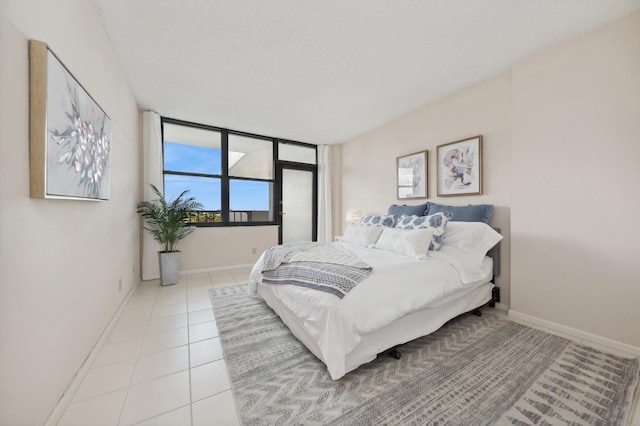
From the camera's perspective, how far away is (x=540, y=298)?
2197mm

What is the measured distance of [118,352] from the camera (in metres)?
1.78

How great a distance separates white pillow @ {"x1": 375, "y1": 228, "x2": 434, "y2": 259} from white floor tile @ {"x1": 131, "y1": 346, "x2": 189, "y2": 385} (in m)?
2.04

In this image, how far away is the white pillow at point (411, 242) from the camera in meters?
2.27

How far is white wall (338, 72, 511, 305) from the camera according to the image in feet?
8.31

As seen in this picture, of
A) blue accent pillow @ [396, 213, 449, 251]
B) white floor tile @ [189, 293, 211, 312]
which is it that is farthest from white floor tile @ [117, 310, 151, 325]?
blue accent pillow @ [396, 213, 449, 251]

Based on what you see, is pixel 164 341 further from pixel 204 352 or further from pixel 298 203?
pixel 298 203

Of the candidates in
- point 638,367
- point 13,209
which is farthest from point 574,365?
point 13,209

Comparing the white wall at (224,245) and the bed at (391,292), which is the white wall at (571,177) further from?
the white wall at (224,245)

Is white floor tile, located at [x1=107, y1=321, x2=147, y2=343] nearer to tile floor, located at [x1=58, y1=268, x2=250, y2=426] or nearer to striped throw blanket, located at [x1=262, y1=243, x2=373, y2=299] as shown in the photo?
tile floor, located at [x1=58, y1=268, x2=250, y2=426]

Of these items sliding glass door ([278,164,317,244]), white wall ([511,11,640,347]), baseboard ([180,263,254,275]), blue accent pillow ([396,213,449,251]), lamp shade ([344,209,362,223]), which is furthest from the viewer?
sliding glass door ([278,164,317,244])

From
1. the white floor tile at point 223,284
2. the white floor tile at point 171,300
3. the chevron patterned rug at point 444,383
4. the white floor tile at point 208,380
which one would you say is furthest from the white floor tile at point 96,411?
the white floor tile at point 223,284

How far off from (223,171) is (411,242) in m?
3.49

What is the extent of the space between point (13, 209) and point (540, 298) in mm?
3616

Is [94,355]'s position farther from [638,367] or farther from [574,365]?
[638,367]
